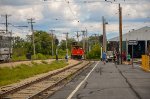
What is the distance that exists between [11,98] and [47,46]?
146054 mm

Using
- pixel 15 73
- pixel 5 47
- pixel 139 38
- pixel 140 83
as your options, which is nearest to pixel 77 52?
pixel 139 38

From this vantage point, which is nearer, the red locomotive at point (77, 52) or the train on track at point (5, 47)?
the train on track at point (5, 47)

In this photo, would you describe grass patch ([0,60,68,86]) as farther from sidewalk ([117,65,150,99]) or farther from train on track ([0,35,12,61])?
train on track ([0,35,12,61])

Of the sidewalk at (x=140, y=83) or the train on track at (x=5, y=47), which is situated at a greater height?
the train on track at (x=5, y=47)

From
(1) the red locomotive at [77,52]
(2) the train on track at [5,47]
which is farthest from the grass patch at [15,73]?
(1) the red locomotive at [77,52]

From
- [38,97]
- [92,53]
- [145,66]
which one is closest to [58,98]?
[38,97]

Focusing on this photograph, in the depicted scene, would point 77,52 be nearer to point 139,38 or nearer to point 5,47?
point 139,38

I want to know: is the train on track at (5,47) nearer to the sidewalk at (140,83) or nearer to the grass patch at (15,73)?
the grass patch at (15,73)

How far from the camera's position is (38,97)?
768 inches

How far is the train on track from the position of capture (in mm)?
56344

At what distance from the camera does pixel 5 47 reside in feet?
192

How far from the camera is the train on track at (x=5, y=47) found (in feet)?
185

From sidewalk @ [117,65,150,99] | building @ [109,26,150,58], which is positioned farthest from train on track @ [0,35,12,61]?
building @ [109,26,150,58]

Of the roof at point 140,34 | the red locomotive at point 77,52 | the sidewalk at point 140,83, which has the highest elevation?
the roof at point 140,34
